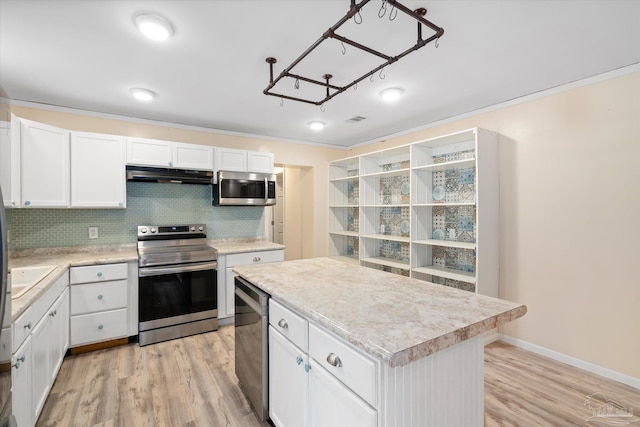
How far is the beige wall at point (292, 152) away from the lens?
3363mm

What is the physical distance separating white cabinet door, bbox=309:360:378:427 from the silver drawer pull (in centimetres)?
7

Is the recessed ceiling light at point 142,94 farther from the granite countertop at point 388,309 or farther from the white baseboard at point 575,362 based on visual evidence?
the white baseboard at point 575,362

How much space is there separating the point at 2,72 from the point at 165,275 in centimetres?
214

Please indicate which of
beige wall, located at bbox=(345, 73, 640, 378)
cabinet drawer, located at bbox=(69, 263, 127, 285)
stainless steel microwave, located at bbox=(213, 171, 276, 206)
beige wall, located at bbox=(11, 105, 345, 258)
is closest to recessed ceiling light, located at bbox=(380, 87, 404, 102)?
beige wall, located at bbox=(345, 73, 640, 378)

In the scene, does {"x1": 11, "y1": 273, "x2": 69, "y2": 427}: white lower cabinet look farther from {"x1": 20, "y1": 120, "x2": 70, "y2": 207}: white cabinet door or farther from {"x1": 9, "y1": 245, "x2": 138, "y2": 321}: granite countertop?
{"x1": 20, "y1": 120, "x2": 70, "y2": 207}: white cabinet door

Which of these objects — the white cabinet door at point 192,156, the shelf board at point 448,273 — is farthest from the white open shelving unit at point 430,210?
the white cabinet door at point 192,156

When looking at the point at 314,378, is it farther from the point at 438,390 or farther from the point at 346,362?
the point at 438,390

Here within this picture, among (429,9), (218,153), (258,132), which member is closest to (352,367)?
(429,9)

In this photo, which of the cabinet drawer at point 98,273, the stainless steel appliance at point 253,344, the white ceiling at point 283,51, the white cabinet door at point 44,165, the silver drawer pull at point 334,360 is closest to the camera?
the silver drawer pull at point 334,360

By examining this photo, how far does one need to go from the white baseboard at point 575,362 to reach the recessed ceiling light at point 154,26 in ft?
13.2

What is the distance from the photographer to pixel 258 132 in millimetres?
4363

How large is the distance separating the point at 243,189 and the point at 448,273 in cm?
269

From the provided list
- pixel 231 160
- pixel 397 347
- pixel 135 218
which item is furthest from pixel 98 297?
pixel 397 347

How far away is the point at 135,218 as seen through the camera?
3.61 m
